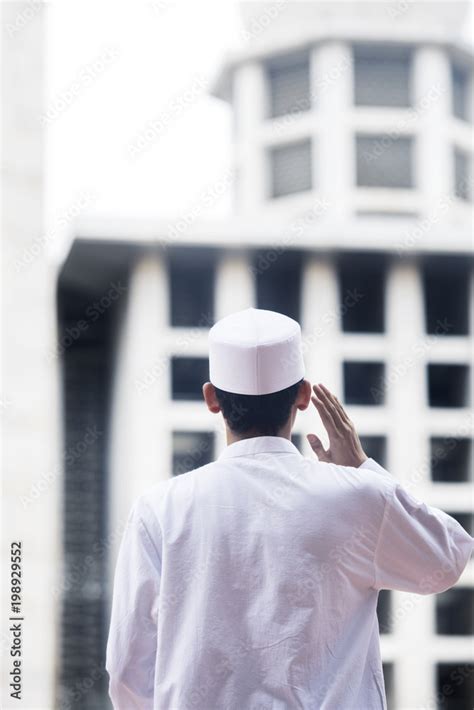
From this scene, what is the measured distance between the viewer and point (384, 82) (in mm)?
29703

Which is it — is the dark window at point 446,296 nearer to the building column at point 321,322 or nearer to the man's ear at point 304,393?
the building column at point 321,322

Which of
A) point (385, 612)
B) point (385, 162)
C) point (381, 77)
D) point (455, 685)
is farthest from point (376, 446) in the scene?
point (381, 77)

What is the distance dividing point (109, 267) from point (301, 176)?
384 inches

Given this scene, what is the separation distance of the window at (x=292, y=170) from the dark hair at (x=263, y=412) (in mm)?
27896

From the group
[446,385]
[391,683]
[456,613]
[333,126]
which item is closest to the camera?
[391,683]

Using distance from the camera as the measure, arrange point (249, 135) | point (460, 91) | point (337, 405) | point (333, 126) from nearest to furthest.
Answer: point (337, 405), point (333, 126), point (249, 135), point (460, 91)

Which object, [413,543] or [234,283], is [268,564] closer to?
[413,543]

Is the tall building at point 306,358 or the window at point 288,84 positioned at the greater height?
the window at point 288,84

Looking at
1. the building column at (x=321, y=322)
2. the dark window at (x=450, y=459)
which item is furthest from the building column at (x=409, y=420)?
the building column at (x=321, y=322)

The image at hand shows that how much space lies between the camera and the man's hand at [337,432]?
1.42 metres

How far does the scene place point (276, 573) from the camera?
4.37 feet

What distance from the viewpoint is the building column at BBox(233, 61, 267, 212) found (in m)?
28.7

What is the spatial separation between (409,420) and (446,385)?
67.4 inches

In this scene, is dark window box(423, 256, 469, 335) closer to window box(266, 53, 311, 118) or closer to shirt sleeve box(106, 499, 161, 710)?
window box(266, 53, 311, 118)
